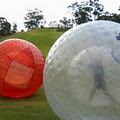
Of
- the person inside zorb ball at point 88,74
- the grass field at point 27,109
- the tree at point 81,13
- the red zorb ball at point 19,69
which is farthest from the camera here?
the tree at point 81,13

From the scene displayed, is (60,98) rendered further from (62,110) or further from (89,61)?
(89,61)

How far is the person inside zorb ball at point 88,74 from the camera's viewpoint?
13.0ft

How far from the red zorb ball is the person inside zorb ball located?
12.5ft

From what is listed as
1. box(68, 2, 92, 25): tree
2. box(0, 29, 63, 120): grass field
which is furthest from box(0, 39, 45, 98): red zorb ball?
box(68, 2, 92, 25): tree

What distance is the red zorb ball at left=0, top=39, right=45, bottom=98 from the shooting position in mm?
8141

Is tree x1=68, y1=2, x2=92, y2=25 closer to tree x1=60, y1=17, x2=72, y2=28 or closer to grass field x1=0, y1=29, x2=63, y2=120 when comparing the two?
tree x1=60, y1=17, x2=72, y2=28

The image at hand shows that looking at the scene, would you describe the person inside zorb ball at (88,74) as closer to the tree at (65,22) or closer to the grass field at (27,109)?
the grass field at (27,109)

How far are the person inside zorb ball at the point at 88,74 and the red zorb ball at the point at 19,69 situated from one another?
12.5ft

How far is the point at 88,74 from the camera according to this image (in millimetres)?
4020

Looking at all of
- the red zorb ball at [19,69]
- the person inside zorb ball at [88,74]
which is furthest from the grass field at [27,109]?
the person inside zorb ball at [88,74]

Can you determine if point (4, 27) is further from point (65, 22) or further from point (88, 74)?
point (88, 74)

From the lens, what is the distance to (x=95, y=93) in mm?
3996

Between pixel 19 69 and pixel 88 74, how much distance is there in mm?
4392

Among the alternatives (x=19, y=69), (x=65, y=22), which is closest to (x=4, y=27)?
(x=65, y=22)
